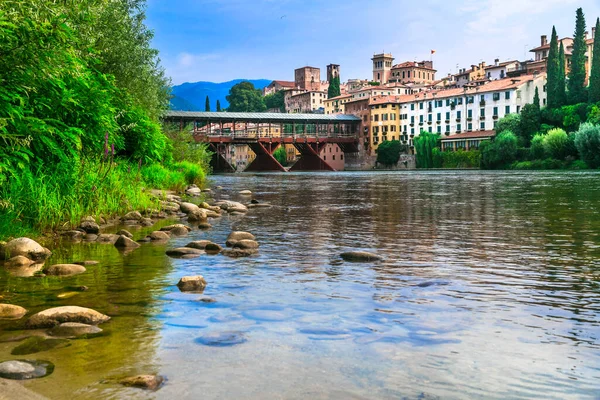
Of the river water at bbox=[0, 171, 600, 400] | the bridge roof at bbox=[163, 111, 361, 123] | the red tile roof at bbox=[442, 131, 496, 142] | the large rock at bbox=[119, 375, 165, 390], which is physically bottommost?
the river water at bbox=[0, 171, 600, 400]

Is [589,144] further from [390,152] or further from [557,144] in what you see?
[390,152]

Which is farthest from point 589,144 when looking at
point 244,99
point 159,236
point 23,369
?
point 244,99

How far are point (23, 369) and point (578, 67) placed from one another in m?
91.1

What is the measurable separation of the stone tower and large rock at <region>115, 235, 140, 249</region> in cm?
16920

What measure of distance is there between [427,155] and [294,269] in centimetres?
9548

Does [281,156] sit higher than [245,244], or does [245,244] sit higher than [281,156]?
[281,156]

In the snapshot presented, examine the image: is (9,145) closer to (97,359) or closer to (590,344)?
(97,359)

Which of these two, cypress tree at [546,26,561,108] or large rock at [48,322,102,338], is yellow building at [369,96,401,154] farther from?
large rock at [48,322,102,338]

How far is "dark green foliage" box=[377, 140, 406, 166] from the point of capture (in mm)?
106938

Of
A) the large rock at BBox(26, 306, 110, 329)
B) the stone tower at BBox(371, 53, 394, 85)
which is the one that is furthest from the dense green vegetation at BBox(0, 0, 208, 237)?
the stone tower at BBox(371, 53, 394, 85)

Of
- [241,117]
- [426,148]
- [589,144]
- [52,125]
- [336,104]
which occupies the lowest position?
[52,125]

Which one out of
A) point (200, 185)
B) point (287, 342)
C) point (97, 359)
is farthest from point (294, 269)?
point (200, 185)

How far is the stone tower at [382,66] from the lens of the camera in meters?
176

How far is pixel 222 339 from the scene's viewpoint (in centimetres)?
499
